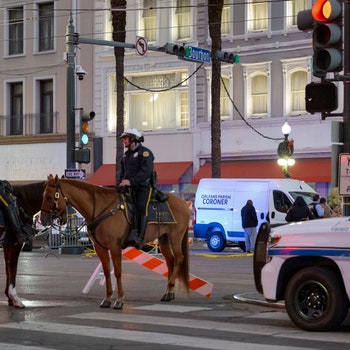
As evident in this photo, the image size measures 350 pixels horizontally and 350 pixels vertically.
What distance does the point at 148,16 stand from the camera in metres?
41.8

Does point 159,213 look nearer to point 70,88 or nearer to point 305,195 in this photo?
point 70,88

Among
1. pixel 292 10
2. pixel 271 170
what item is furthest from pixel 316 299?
pixel 292 10

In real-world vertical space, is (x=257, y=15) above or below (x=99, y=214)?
above

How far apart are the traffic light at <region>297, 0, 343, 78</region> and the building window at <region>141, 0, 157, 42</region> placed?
100 feet

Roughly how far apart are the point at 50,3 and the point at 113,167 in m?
9.10

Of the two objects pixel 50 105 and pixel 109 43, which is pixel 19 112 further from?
pixel 109 43

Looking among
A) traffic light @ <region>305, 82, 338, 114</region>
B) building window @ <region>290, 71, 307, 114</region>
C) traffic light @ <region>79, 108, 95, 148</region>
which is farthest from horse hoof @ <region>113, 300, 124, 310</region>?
building window @ <region>290, 71, 307, 114</region>

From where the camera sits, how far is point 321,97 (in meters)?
11.6

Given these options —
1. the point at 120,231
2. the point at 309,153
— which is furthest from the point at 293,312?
the point at 309,153

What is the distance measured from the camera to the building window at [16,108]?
45.7m

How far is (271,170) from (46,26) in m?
14.5

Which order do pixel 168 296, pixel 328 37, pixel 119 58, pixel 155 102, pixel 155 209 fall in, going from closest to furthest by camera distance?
1. pixel 328 37
2. pixel 155 209
3. pixel 168 296
4. pixel 119 58
5. pixel 155 102

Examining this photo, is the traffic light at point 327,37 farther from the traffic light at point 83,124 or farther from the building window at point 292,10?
the building window at point 292,10

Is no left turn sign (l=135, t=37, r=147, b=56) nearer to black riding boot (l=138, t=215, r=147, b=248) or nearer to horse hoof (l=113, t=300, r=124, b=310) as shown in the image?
black riding boot (l=138, t=215, r=147, b=248)
